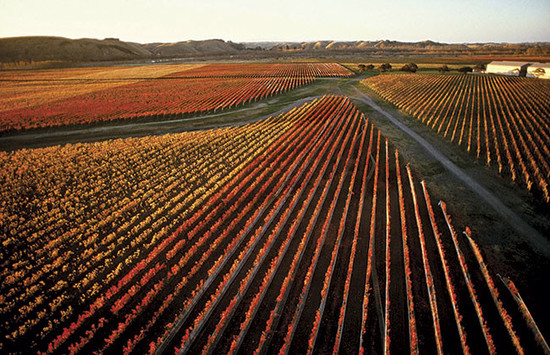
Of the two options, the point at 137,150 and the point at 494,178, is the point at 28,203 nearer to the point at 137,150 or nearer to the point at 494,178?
the point at 137,150

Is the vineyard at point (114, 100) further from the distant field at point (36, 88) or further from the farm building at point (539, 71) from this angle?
the farm building at point (539, 71)

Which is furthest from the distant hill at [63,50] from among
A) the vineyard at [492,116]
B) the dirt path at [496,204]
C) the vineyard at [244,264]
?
the dirt path at [496,204]

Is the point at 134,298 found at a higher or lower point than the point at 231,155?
lower

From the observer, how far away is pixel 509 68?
68.6m

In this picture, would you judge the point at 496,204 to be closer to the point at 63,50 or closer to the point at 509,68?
the point at 509,68

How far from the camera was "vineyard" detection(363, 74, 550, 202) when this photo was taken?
21125 mm

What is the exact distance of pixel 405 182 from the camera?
64.5 feet

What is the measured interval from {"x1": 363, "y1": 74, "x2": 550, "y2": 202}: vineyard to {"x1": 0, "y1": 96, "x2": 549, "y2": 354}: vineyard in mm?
8265

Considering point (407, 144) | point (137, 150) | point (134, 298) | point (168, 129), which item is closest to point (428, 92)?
point (407, 144)

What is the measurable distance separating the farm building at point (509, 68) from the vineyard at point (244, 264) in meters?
72.0

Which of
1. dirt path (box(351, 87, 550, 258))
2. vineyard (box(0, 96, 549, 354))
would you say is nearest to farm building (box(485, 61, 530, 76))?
dirt path (box(351, 87, 550, 258))

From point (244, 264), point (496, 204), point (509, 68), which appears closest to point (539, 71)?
point (509, 68)

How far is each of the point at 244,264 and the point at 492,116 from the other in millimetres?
38162

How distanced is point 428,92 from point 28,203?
5861 centimetres
